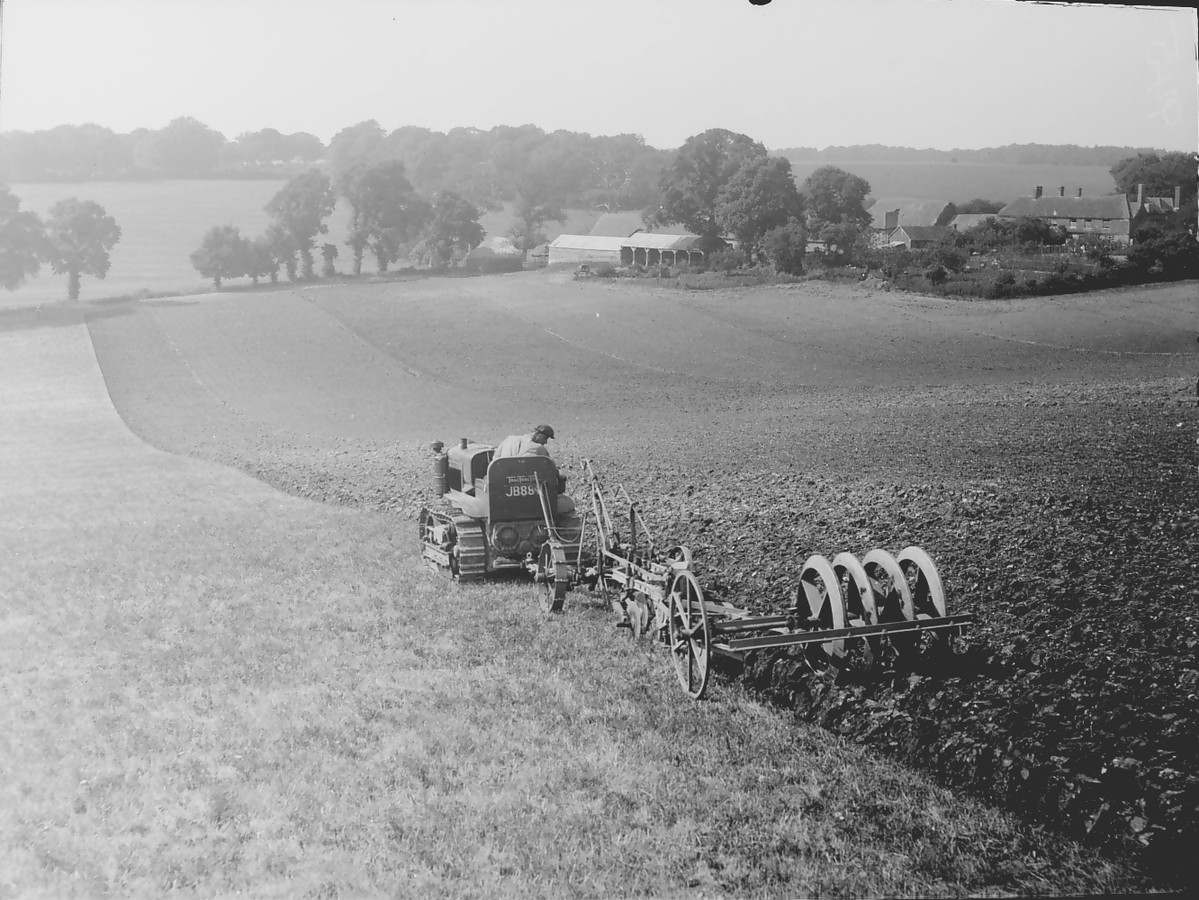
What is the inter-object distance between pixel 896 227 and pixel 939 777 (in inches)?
205

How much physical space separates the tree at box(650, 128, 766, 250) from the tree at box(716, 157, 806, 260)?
0.06 meters

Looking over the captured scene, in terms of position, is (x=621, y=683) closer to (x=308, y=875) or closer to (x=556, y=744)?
(x=556, y=744)

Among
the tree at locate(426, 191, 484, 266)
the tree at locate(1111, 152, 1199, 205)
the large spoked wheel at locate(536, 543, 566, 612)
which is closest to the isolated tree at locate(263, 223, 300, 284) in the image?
the tree at locate(426, 191, 484, 266)

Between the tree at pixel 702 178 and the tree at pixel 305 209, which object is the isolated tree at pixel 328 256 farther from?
the tree at pixel 702 178

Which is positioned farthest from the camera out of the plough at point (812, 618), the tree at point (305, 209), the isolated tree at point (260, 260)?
the isolated tree at point (260, 260)

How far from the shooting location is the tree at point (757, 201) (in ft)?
24.1

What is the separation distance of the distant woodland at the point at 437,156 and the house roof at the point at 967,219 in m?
0.88

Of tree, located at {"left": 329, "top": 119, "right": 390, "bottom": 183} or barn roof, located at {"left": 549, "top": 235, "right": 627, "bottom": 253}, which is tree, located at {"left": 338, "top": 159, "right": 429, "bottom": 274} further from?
barn roof, located at {"left": 549, "top": 235, "right": 627, "bottom": 253}

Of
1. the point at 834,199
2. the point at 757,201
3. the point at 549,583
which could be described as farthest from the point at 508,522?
the point at 834,199

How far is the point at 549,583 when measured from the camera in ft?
20.4

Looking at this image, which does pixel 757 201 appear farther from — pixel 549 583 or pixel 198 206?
pixel 198 206

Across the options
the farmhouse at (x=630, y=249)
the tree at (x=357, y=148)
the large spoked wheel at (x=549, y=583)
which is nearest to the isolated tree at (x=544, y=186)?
the farmhouse at (x=630, y=249)

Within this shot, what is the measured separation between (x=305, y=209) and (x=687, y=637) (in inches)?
164

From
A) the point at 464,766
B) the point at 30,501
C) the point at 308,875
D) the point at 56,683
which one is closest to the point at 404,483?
the point at 30,501
